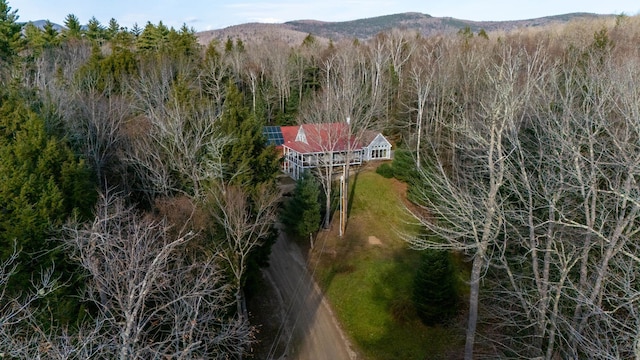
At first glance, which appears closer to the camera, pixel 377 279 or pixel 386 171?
pixel 377 279

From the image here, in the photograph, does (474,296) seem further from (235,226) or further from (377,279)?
(377,279)

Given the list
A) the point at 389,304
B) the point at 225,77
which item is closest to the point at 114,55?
the point at 225,77

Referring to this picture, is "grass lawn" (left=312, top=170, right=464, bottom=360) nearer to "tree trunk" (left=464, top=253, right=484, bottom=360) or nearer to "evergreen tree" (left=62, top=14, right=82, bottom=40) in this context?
"tree trunk" (left=464, top=253, right=484, bottom=360)

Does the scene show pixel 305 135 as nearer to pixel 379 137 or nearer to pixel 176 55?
pixel 379 137

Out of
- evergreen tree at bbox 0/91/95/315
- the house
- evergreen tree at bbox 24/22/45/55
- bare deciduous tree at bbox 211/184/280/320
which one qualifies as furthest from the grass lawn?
evergreen tree at bbox 24/22/45/55

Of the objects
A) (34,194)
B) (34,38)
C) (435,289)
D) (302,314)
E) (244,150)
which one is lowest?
(302,314)

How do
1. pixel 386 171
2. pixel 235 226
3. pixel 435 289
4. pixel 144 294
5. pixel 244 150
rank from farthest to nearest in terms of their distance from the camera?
1. pixel 386 171
2. pixel 244 150
3. pixel 435 289
4. pixel 235 226
5. pixel 144 294

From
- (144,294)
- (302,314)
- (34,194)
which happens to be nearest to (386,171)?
(302,314)
